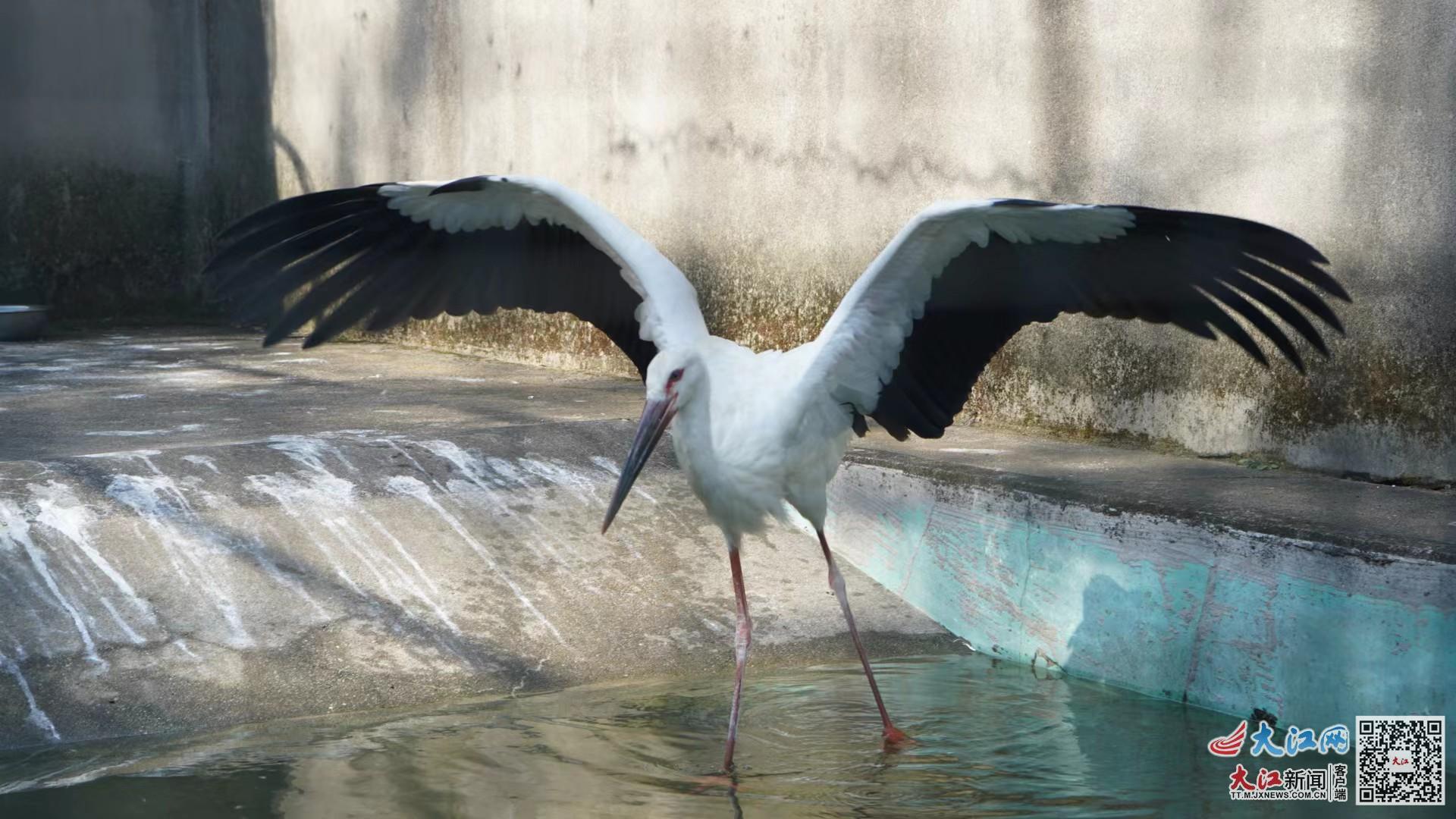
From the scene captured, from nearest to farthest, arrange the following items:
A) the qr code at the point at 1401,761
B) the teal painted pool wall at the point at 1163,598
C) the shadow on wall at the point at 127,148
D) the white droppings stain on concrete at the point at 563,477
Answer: the qr code at the point at 1401,761
the teal painted pool wall at the point at 1163,598
the white droppings stain on concrete at the point at 563,477
the shadow on wall at the point at 127,148

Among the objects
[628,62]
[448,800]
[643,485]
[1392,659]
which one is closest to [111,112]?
[628,62]

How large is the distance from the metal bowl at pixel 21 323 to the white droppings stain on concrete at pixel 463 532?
4606 millimetres

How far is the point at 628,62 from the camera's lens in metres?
7.15

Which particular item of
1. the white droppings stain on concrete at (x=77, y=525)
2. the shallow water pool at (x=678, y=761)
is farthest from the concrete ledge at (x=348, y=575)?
the shallow water pool at (x=678, y=761)

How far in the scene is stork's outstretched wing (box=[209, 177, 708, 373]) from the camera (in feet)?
12.4

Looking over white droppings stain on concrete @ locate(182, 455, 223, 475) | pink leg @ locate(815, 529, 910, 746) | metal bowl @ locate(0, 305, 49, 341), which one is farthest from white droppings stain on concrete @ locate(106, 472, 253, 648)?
metal bowl @ locate(0, 305, 49, 341)

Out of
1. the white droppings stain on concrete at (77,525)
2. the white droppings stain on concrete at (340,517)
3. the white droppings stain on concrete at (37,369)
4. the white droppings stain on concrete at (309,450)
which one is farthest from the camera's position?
the white droppings stain on concrete at (37,369)

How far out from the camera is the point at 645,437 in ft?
11.7

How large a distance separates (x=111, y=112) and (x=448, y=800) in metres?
7.81

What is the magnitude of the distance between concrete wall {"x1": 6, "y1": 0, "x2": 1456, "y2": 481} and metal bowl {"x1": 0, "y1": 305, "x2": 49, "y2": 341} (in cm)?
215

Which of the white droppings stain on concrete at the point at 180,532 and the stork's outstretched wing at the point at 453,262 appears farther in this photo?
the white droppings stain on concrete at the point at 180,532

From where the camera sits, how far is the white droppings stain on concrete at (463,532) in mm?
4414

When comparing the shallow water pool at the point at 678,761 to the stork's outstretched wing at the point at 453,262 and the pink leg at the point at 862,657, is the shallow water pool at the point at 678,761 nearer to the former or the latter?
the pink leg at the point at 862,657

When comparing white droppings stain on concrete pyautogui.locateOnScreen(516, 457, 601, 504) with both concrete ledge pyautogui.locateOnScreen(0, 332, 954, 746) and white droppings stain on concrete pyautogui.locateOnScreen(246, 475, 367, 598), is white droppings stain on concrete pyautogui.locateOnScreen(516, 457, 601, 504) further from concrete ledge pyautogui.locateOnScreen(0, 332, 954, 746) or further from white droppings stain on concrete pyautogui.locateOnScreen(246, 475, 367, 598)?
white droppings stain on concrete pyautogui.locateOnScreen(246, 475, 367, 598)
